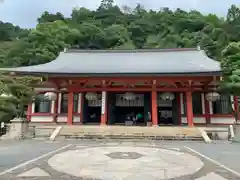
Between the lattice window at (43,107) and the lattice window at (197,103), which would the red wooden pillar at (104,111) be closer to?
the lattice window at (43,107)

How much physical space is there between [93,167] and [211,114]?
13095 millimetres

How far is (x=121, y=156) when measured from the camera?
7906 millimetres

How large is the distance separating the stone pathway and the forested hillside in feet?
99.6

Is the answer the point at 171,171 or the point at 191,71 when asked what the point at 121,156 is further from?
the point at 191,71

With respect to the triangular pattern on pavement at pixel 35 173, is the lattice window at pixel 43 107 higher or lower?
higher

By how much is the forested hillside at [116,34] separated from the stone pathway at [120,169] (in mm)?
30371

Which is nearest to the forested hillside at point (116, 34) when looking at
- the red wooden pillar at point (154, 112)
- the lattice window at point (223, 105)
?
the lattice window at point (223, 105)

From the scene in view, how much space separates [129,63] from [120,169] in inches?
518

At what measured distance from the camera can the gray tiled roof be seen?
15.4m

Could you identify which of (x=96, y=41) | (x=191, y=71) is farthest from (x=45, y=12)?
(x=191, y=71)

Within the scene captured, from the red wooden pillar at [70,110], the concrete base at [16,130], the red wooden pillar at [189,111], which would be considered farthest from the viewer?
the red wooden pillar at [70,110]

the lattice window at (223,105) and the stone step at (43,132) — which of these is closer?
the stone step at (43,132)

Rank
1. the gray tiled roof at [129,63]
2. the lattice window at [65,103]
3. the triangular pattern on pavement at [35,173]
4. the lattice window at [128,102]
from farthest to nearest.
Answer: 1. the lattice window at [128,102]
2. the lattice window at [65,103]
3. the gray tiled roof at [129,63]
4. the triangular pattern on pavement at [35,173]

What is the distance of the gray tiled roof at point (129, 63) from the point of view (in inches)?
606
